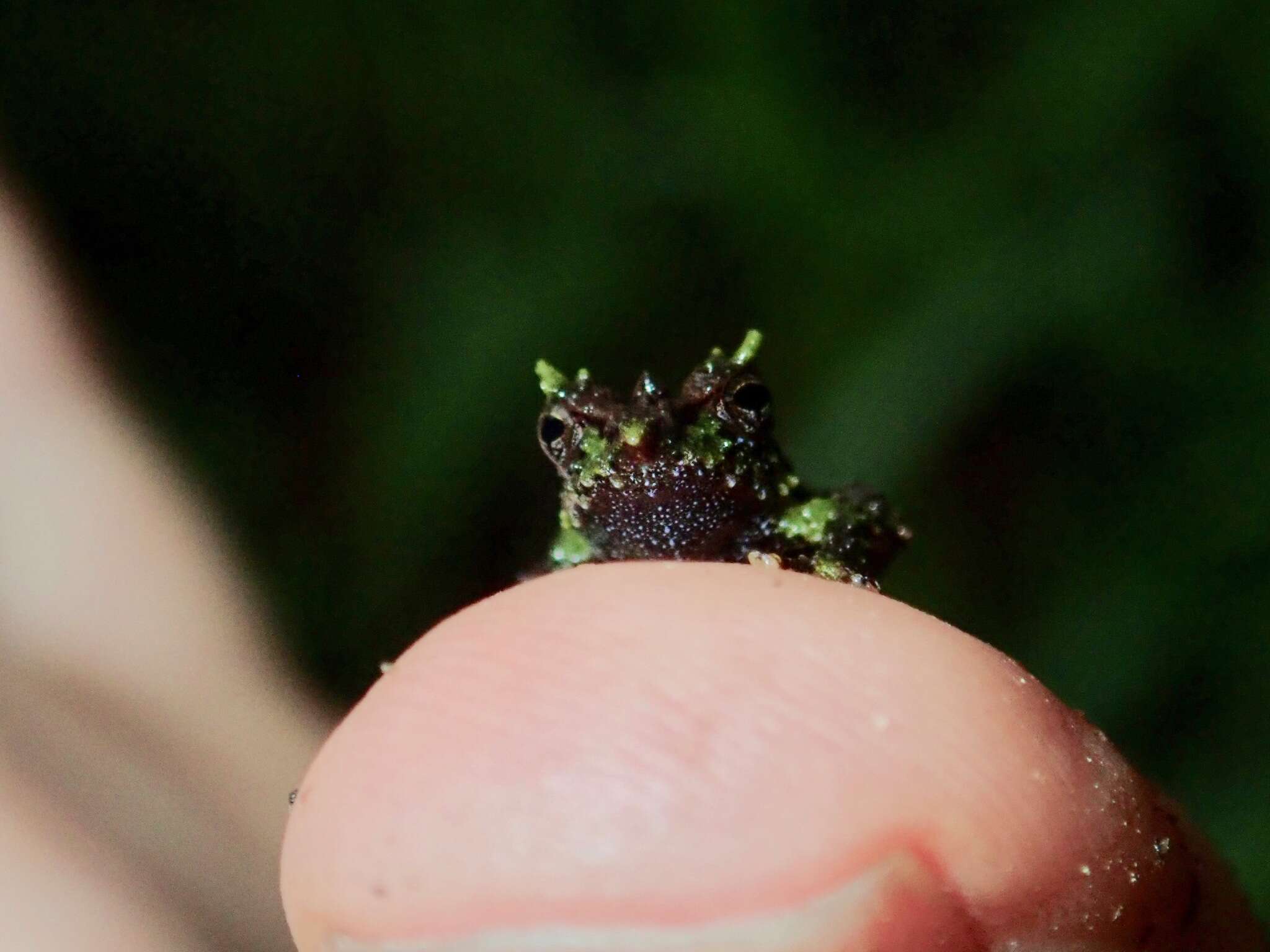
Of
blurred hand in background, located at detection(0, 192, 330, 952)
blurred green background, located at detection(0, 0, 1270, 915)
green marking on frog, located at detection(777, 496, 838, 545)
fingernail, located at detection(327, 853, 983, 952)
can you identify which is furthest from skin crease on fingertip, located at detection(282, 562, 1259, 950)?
blurred green background, located at detection(0, 0, 1270, 915)

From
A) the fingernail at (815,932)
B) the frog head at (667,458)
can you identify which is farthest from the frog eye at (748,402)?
the fingernail at (815,932)

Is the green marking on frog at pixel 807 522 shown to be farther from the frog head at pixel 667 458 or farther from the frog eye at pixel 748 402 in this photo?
the frog eye at pixel 748 402

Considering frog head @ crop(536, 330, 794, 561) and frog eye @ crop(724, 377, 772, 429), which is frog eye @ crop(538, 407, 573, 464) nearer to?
frog head @ crop(536, 330, 794, 561)

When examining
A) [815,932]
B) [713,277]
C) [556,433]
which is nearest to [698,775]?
[815,932]

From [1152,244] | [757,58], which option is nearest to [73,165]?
[757,58]

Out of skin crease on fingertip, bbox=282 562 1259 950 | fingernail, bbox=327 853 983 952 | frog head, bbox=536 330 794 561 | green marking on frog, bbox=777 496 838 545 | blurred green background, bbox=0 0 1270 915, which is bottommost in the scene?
fingernail, bbox=327 853 983 952

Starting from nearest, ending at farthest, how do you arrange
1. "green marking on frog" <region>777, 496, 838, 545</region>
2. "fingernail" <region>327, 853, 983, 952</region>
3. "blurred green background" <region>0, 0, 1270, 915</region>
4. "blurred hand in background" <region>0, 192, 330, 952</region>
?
"fingernail" <region>327, 853, 983, 952</region> → "blurred hand in background" <region>0, 192, 330, 952</region> → "green marking on frog" <region>777, 496, 838, 545</region> → "blurred green background" <region>0, 0, 1270, 915</region>

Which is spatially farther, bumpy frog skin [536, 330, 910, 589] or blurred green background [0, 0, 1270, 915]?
blurred green background [0, 0, 1270, 915]
